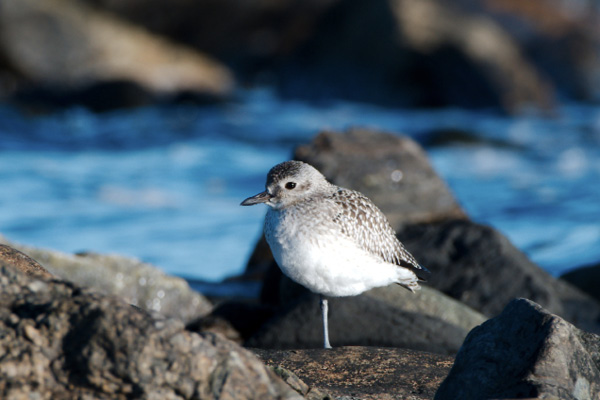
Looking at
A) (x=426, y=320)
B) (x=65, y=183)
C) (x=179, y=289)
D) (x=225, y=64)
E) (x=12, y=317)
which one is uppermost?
(x=225, y=64)

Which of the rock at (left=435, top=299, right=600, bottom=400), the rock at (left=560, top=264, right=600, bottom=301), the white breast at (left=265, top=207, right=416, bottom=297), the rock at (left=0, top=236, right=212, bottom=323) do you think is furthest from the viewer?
the rock at (left=560, top=264, right=600, bottom=301)

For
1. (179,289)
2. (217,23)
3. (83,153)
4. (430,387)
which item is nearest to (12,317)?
(430,387)

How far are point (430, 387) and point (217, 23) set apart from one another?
24.6m

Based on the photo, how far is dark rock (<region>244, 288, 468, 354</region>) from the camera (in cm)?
671

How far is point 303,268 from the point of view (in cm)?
595

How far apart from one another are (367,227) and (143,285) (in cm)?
339

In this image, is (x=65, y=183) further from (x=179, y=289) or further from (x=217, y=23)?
(x=217, y=23)

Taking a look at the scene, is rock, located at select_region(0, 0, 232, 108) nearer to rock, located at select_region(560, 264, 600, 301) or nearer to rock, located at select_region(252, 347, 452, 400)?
rock, located at select_region(560, 264, 600, 301)

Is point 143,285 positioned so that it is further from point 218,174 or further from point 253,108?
point 253,108

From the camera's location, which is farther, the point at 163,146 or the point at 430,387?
the point at 163,146

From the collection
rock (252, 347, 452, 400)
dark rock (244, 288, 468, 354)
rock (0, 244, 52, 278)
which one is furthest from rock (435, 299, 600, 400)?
rock (0, 244, 52, 278)

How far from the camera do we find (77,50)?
79.9 ft

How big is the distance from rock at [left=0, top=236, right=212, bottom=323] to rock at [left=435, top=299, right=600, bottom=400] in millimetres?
4921

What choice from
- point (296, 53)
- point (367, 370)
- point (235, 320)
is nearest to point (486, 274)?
point (235, 320)
